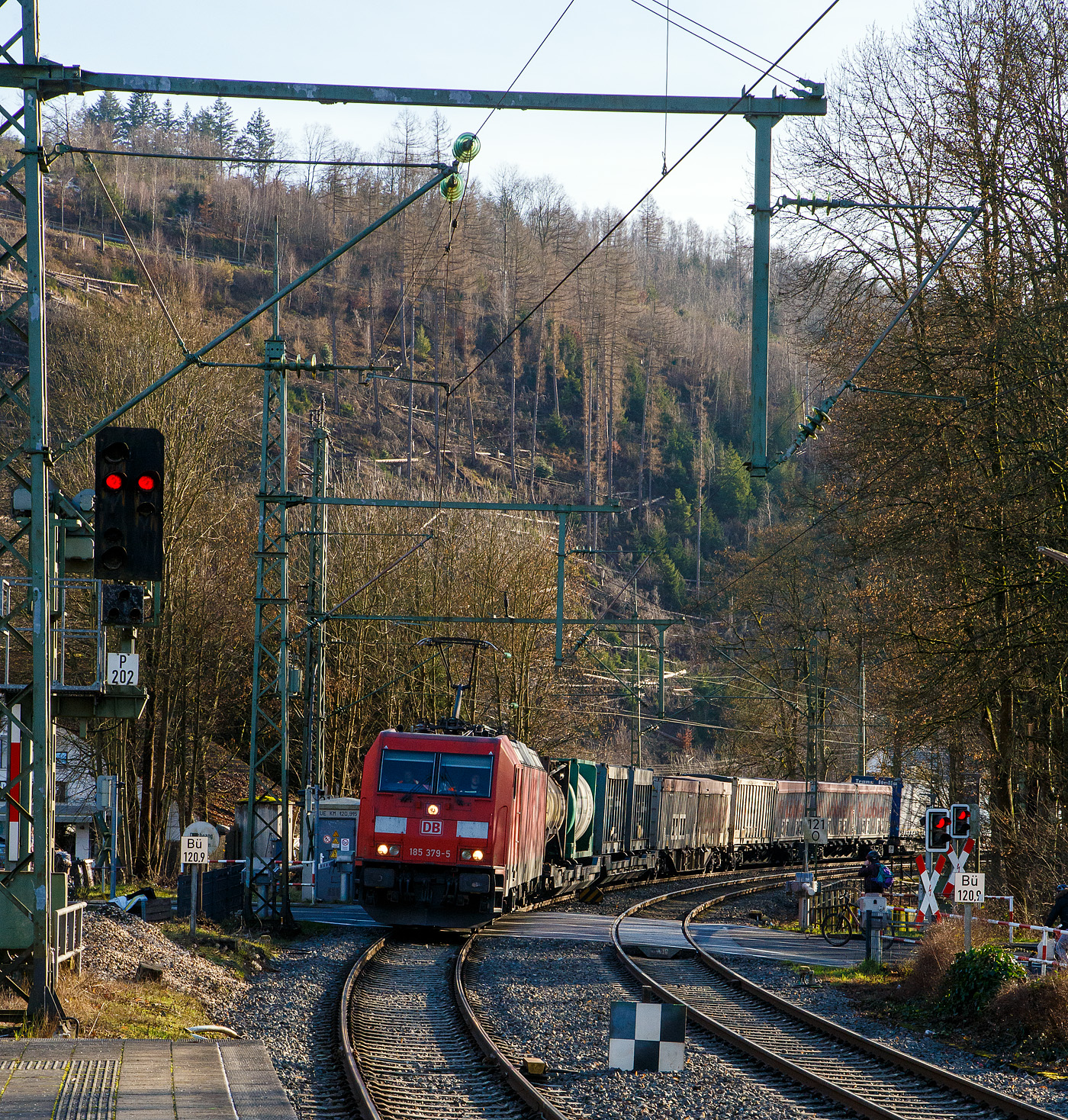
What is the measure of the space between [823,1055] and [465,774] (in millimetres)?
9144

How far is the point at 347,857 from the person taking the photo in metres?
28.9

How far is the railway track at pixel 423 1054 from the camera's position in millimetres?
9219

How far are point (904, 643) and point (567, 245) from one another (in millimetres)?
72973

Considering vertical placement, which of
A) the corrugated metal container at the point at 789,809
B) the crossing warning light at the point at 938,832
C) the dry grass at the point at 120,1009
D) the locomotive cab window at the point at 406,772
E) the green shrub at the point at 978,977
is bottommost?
the corrugated metal container at the point at 789,809

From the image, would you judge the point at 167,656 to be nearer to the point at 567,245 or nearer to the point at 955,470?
the point at 955,470

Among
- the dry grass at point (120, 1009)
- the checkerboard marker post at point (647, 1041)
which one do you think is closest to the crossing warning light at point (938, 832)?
the checkerboard marker post at point (647, 1041)

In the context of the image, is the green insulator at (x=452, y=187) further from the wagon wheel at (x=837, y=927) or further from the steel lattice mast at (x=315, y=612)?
the wagon wheel at (x=837, y=927)

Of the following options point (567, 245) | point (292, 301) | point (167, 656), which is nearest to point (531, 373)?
point (567, 245)

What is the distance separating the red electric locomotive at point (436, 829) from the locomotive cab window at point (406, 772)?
0.04ft

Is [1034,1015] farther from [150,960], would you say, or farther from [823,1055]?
[150,960]

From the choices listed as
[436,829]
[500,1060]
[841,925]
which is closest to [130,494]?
[500,1060]

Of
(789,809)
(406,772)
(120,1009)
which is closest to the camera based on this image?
(120,1009)

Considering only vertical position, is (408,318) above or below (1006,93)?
above

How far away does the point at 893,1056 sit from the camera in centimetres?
1152
